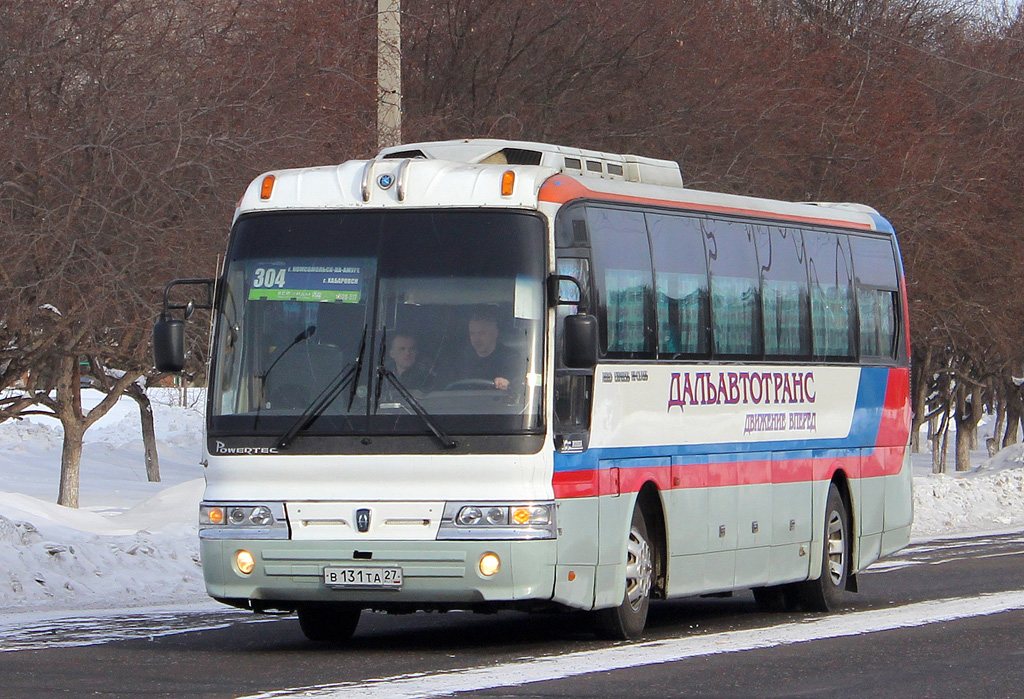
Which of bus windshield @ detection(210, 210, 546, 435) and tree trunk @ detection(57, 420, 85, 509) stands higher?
bus windshield @ detection(210, 210, 546, 435)

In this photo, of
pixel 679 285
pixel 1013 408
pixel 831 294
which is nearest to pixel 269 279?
pixel 679 285

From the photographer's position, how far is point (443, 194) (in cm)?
1103

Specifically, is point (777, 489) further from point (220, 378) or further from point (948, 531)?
Answer: point (948, 531)

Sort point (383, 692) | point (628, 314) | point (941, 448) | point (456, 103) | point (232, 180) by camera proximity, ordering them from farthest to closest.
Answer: point (941, 448) → point (456, 103) → point (232, 180) → point (628, 314) → point (383, 692)

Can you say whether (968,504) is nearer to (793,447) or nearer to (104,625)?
(793,447)

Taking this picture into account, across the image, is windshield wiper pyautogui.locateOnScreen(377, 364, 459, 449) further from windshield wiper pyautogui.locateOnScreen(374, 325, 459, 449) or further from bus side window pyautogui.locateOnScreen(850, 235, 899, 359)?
bus side window pyautogui.locateOnScreen(850, 235, 899, 359)

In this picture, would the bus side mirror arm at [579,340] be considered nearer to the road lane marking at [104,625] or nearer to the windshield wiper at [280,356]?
the windshield wiper at [280,356]

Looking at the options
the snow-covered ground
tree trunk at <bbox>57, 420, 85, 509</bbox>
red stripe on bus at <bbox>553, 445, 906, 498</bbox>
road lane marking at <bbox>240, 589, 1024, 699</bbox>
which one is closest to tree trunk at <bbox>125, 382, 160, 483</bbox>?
the snow-covered ground

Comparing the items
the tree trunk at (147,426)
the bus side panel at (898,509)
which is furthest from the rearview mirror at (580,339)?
the tree trunk at (147,426)

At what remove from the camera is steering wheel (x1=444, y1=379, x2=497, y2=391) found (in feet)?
34.6

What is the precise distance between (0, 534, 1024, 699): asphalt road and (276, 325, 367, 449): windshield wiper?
1275 millimetres

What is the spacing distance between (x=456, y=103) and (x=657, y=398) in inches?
499

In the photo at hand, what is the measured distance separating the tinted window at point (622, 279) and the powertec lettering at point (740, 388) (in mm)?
497

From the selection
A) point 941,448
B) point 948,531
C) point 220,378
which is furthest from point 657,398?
point 941,448
